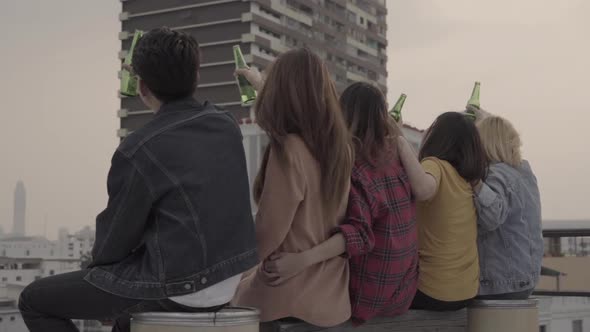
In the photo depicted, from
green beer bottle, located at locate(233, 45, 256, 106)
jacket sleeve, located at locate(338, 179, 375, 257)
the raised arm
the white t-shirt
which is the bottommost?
the white t-shirt

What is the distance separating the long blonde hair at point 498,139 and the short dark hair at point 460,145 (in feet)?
0.56

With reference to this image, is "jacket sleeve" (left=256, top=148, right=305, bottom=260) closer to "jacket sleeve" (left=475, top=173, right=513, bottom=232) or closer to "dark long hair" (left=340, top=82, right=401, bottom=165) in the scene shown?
"dark long hair" (left=340, top=82, right=401, bottom=165)

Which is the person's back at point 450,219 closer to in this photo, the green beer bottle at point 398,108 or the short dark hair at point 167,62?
the green beer bottle at point 398,108

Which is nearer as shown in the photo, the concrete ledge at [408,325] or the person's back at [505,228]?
the concrete ledge at [408,325]

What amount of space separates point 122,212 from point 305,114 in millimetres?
505

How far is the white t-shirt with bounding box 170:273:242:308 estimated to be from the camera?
5.21 feet

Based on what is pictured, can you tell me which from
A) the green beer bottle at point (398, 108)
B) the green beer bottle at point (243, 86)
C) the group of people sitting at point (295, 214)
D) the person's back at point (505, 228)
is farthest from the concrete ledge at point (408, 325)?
the green beer bottle at point (243, 86)

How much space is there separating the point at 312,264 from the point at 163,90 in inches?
20.5

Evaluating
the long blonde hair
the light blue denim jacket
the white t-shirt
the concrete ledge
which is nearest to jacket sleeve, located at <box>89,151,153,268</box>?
the white t-shirt

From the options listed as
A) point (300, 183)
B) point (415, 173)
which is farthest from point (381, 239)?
point (300, 183)

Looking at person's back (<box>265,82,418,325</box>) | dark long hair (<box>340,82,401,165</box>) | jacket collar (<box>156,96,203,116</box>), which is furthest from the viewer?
dark long hair (<box>340,82,401,165</box>)

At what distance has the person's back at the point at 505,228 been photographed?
244cm

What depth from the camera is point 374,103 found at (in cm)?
209

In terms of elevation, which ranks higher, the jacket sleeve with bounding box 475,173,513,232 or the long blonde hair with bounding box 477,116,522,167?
the long blonde hair with bounding box 477,116,522,167
